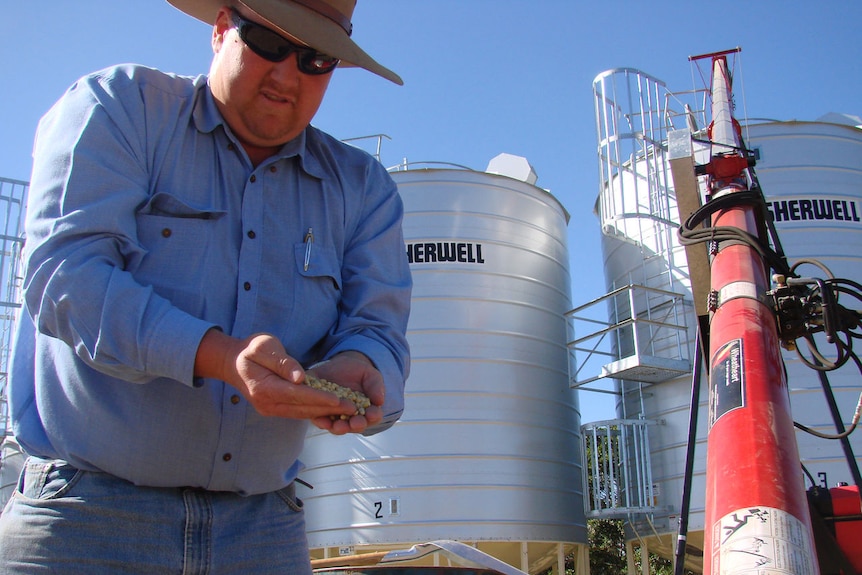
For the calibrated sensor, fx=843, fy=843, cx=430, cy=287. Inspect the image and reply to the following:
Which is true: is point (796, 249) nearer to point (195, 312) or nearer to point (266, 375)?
point (195, 312)

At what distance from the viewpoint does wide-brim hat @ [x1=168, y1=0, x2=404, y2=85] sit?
1.41 m

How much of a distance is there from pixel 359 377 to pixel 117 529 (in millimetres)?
425

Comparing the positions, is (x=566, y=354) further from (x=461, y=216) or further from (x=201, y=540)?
(x=201, y=540)

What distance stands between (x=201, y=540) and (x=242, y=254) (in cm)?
47

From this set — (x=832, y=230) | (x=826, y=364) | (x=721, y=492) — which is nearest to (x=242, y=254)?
(x=721, y=492)

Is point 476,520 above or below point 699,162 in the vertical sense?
below

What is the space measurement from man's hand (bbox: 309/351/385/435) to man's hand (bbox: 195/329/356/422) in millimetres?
109

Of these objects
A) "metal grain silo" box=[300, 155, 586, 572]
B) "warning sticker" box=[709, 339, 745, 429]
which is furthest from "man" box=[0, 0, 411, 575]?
"metal grain silo" box=[300, 155, 586, 572]

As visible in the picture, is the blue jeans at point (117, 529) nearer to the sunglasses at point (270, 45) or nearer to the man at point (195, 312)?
the man at point (195, 312)

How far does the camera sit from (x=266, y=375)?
115cm

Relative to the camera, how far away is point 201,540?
132 centimetres

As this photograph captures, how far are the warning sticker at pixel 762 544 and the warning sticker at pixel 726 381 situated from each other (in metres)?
0.37

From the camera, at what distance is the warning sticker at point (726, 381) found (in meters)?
2.03

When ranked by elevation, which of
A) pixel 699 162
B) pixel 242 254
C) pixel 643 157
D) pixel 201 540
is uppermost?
pixel 643 157
